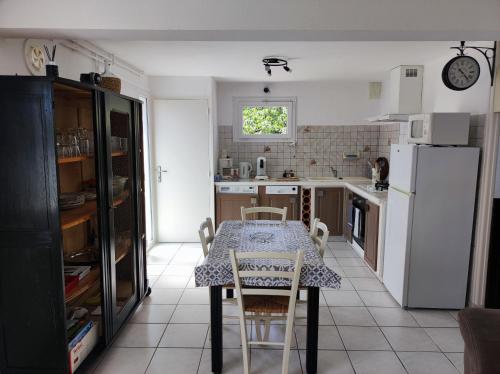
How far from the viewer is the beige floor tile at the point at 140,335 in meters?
2.49

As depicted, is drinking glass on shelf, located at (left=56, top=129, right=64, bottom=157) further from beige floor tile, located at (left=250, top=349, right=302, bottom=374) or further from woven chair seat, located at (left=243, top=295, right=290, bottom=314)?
beige floor tile, located at (left=250, top=349, right=302, bottom=374)

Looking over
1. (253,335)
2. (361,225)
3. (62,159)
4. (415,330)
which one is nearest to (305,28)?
(62,159)

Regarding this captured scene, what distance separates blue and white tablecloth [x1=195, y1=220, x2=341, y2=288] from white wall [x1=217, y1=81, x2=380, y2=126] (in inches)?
103

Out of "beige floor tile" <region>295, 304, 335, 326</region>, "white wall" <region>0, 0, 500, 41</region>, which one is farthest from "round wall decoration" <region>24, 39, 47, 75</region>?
"beige floor tile" <region>295, 304, 335, 326</region>

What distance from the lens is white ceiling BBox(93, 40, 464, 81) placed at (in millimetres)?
2998

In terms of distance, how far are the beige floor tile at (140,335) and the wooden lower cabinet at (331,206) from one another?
8.92 ft

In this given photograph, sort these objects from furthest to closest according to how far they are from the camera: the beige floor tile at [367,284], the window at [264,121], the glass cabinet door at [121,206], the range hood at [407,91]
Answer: the window at [264,121], the range hood at [407,91], the beige floor tile at [367,284], the glass cabinet door at [121,206]

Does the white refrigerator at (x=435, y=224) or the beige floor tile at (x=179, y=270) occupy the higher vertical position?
the white refrigerator at (x=435, y=224)

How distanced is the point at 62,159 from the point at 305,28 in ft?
5.02

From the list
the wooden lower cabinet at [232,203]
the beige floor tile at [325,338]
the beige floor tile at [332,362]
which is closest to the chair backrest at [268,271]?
the beige floor tile at [332,362]

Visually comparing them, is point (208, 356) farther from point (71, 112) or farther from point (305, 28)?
point (305, 28)

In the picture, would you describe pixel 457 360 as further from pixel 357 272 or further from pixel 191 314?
pixel 191 314

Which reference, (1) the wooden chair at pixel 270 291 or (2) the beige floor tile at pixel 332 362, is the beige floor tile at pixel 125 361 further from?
(2) the beige floor tile at pixel 332 362

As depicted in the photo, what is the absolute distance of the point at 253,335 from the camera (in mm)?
2559
